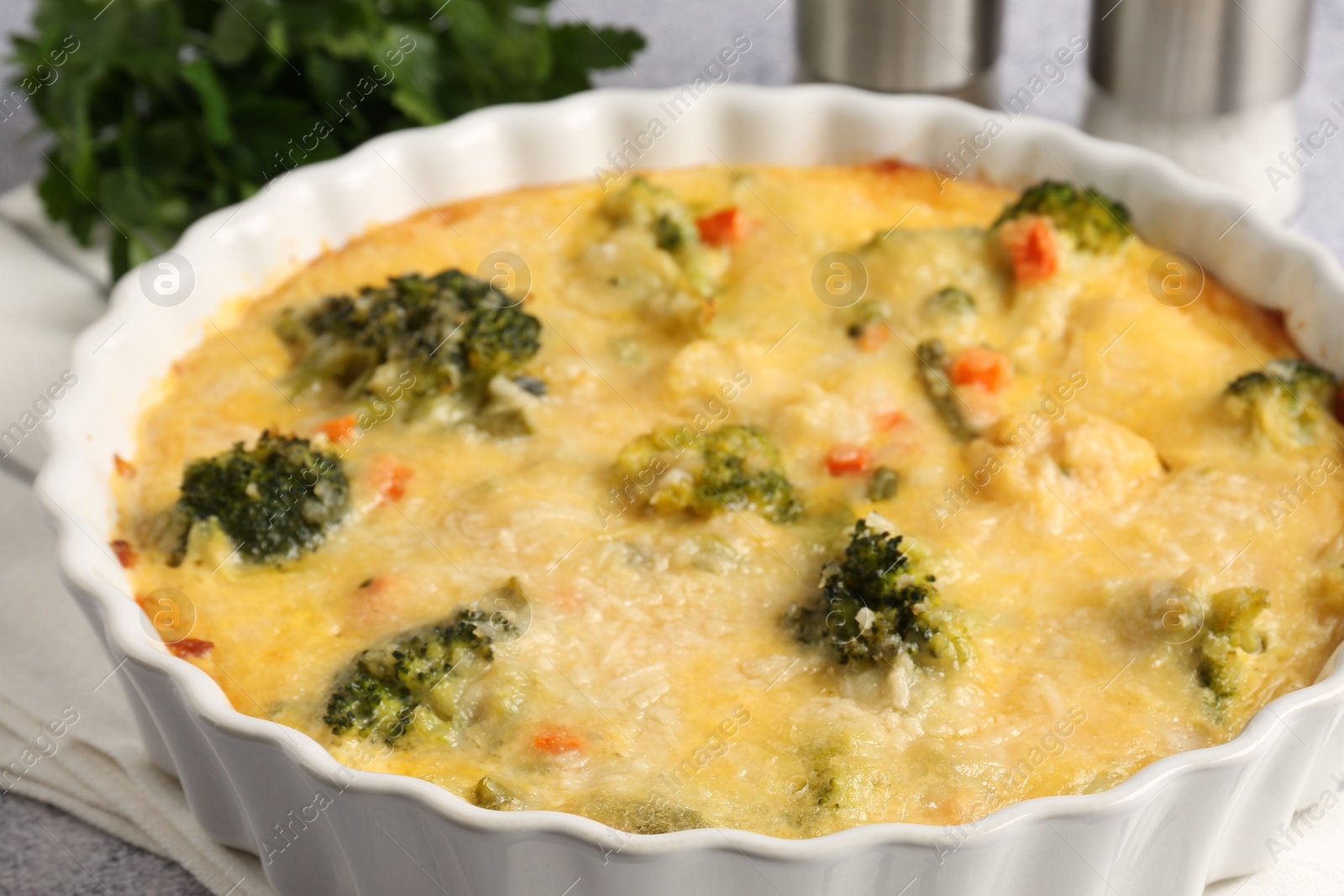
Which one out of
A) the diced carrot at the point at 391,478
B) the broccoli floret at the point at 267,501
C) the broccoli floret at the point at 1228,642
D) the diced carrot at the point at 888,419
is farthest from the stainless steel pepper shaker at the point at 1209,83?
the broccoli floret at the point at 267,501

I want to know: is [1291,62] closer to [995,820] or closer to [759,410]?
[759,410]

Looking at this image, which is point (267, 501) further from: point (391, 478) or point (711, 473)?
point (711, 473)

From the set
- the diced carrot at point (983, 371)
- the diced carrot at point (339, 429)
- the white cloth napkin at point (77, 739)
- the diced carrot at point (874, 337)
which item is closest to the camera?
the white cloth napkin at point (77, 739)

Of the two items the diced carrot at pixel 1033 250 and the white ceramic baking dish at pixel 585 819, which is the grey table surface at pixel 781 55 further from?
the diced carrot at pixel 1033 250

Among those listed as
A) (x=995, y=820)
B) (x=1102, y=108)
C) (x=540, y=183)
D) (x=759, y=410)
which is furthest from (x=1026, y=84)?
(x=995, y=820)

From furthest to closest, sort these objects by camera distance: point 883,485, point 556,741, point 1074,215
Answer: point 1074,215 < point 883,485 < point 556,741

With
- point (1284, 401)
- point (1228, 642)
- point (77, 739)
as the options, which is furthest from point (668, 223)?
point (77, 739)
